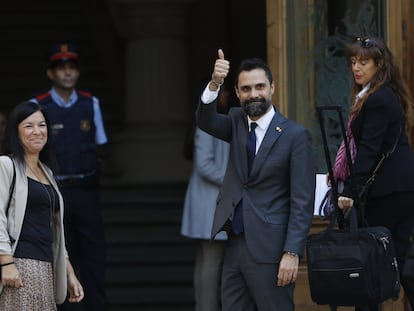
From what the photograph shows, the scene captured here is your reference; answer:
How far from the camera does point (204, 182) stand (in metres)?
8.85

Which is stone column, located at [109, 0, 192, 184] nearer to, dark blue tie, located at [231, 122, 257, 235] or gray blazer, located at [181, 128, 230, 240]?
gray blazer, located at [181, 128, 230, 240]

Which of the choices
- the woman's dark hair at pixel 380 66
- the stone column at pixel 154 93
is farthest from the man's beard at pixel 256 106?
the stone column at pixel 154 93

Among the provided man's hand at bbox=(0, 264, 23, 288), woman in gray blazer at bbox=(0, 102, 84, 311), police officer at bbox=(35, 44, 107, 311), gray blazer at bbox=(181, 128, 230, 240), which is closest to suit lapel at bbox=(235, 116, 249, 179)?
woman in gray blazer at bbox=(0, 102, 84, 311)

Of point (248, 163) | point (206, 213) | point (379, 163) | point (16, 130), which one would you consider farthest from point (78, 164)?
point (379, 163)

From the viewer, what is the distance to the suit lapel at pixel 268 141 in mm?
6461

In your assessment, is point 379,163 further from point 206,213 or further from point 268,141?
point 206,213

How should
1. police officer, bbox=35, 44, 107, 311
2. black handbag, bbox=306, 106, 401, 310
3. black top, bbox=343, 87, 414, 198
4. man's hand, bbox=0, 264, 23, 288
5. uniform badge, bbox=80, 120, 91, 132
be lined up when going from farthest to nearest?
1. uniform badge, bbox=80, 120, 91, 132
2. police officer, bbox=35, 44, 107, 311
3. black top, bbox=343, 87, 414, 198
4. man's hand, bbox=0, 264, 23, 288
5. black handbag, bbox=306, 106, 401, 310

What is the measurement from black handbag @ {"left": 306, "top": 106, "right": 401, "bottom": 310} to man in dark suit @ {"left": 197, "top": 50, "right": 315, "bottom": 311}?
0.12 m

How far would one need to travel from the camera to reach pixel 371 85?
6777 mm

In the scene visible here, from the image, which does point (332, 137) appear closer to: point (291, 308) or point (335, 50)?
point (335, 50)

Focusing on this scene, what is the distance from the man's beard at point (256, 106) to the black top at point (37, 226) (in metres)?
1.25

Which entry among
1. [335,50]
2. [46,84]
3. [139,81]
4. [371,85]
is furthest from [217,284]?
[46,84]

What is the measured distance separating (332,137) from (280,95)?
48cm

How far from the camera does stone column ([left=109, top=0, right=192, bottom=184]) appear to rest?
38.8ft
